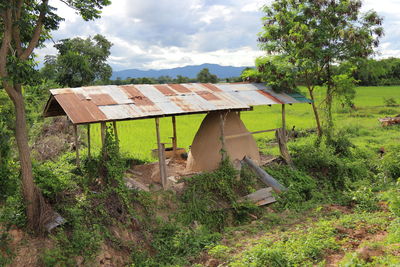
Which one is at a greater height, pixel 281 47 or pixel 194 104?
Answer: pixel 281 47

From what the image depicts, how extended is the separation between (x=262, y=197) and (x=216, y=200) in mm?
1313

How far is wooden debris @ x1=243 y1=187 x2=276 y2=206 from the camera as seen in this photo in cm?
958

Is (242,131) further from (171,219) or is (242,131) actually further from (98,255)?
(98,255)

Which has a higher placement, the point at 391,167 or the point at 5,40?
the point at 5,40

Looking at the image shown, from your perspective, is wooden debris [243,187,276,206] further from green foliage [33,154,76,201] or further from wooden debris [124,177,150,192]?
green foliage [33,154,76,201]

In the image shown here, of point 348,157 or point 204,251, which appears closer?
point 204,251

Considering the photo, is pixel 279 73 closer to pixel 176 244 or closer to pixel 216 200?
pixel 216 200

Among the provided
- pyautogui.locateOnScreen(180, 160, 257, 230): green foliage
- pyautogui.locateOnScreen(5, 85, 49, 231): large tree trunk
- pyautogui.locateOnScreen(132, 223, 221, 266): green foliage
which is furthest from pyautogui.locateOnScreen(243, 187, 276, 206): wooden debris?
pyautogui.locateOnScreen(5, 85, 49, 231): large tree trunk

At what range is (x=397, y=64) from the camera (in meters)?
50.5

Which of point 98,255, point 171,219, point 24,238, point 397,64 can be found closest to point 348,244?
point 171,219

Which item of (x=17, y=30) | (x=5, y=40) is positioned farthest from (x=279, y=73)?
(x=5, y=40)

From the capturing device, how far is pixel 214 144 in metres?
10.6

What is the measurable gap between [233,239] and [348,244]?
234 centimetres

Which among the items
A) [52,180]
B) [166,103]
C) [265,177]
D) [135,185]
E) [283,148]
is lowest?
[265,177]
